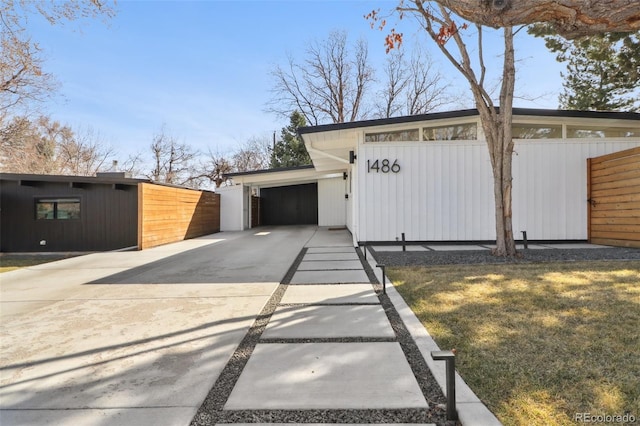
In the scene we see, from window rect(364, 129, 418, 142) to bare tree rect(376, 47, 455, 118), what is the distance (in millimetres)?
13837

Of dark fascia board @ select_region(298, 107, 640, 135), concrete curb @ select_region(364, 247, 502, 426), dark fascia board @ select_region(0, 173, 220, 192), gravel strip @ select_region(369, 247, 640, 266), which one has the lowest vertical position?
concrete curb @ select_region(364, 247, 502, 426)

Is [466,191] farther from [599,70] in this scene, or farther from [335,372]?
[599,70]

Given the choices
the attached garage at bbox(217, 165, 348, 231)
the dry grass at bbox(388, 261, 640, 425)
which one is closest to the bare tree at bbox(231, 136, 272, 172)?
the attached garage at bbox(217, 165, 348, 231)

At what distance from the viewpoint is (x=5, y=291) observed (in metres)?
4.88

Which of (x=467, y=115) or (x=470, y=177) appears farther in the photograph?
(x=470, y=177)

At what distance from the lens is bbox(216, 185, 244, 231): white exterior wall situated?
16.7 m

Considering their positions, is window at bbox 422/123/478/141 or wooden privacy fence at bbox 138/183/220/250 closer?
window at bbox 422/123/478/141

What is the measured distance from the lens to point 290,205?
21.5 metres

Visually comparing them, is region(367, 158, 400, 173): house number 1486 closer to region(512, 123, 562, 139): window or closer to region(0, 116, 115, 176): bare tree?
region(512, 123, 562, 139): window

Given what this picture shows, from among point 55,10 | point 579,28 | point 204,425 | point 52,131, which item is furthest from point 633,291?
point 52,131

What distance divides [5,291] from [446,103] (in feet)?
72.4

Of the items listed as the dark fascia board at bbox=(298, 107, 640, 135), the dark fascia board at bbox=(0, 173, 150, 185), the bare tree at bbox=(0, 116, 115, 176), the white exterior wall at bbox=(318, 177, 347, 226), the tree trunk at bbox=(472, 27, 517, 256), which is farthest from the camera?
the white exterior wall at bbox=(318, 177, 347, 226)

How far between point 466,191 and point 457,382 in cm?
751

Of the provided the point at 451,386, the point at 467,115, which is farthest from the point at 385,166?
the point at 451,386
